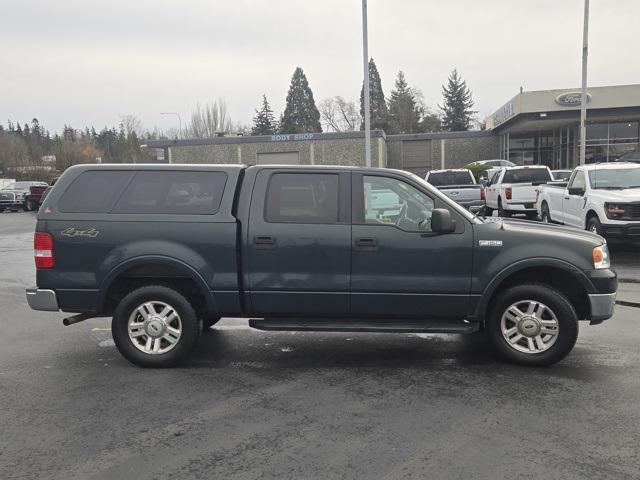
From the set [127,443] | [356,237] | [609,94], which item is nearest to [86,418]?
[127,443]

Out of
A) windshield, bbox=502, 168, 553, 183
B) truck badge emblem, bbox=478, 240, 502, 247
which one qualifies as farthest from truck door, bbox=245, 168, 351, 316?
windshield, bbox=502, 168, 553, 183

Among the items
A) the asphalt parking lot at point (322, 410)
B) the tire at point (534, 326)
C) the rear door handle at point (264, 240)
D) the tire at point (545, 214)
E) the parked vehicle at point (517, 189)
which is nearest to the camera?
the asphalt parking lot at point (322, 410)

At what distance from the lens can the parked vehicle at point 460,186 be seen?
1706 centimetres

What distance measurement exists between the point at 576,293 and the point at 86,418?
14.4ft

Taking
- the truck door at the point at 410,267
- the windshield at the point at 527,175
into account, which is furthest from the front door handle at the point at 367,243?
the windshield at the point at 527,175

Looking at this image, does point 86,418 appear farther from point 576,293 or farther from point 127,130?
point 127,130

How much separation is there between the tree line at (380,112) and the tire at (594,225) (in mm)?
64190

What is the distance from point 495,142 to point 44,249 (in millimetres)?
40211

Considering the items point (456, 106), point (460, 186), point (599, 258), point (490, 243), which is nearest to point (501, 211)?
point (460, 186)

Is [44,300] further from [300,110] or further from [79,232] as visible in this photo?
[300,110]

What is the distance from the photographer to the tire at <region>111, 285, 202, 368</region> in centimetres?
528

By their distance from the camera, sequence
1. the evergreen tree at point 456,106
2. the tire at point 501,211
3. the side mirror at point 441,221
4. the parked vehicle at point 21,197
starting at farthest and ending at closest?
the evergreen tree at point 456,106, the parked vehicle at point 21,197, the tire at point 501,211, the side mirror at point 441,221

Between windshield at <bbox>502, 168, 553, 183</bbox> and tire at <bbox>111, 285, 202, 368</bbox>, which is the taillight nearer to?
tire at <bbox>111, 285, 202, 368</bbox>

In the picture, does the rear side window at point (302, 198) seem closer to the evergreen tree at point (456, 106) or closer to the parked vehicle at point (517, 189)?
the parked vehicle at point (517, 189)
